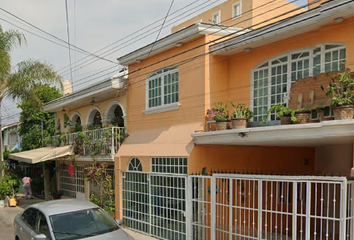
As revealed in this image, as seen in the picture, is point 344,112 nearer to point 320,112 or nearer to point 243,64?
point 320,112

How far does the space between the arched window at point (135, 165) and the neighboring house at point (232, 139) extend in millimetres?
34

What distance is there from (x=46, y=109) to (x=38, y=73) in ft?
9.07

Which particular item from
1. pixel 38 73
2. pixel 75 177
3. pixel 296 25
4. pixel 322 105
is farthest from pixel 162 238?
pixel 38 73

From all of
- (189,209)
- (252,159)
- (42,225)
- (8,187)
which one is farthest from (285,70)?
(8,187)

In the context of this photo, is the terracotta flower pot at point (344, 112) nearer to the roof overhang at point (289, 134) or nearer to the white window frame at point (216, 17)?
the roof overhang at point (289, 134)

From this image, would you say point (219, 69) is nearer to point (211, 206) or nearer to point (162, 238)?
point (211, 206)

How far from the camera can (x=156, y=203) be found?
9930 millimetres

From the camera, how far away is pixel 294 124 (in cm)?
668

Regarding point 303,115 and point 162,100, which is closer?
point 303,115

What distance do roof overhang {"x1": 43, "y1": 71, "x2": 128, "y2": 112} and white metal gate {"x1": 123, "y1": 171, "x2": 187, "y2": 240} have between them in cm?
334

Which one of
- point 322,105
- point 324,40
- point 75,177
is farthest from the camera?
point 75,177

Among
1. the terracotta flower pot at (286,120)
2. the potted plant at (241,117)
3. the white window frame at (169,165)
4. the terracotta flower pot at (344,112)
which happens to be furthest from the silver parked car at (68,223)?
the terracotta flower pot at (344,112)

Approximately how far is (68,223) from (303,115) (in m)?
5.22

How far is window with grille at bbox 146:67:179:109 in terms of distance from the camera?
10.3 metres
